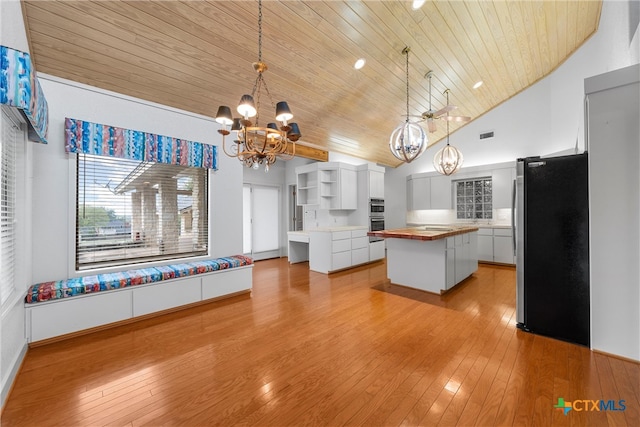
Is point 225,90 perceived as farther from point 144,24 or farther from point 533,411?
point 533,411

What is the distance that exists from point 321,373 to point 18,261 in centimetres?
286

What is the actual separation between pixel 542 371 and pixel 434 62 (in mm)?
4181

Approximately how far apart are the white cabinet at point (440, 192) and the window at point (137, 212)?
548 cm

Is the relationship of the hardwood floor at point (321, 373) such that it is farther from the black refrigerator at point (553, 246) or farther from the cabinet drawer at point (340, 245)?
the cabinet drawer at point (340, 245)

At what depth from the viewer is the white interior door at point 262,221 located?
21.4ft

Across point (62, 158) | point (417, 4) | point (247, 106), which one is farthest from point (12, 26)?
point (417, 4)

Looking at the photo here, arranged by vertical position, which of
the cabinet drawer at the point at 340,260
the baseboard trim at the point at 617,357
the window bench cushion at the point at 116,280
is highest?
the window bench cushion at the point at 116,280

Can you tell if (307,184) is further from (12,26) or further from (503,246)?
(12,26)

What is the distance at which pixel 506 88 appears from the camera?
552 centimetres

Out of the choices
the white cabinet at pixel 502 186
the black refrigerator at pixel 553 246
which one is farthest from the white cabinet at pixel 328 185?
the black refrigerator at pixel 553 246

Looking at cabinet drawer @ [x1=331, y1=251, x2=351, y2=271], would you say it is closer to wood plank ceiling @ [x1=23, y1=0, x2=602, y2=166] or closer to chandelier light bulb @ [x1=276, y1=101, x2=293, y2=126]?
wood plank ceiling @ [x1=23, y1=0, x2=602, y2=166]

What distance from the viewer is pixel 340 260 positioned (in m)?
5.25

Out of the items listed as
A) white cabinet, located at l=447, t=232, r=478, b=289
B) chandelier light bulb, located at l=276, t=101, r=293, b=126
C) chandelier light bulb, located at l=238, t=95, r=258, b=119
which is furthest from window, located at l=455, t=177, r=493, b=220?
chandelier light bulb, located at l=238, t=95, r=258, b=119

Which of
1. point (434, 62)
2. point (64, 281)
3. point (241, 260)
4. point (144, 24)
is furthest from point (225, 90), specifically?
point (434, 62)
